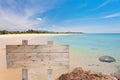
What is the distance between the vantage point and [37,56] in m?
3.54

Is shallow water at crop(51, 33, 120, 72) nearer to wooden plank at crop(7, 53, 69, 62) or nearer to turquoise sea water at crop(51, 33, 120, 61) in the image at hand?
turquoise sea water at crop(51, 33, 120, 61)

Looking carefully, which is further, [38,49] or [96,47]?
[96,47]

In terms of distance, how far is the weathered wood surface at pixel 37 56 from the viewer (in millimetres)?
3506

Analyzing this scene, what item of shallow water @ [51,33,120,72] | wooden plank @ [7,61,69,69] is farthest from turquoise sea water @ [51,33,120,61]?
wooden plank @ [7,61,69,69]

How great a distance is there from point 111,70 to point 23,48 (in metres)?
4.34

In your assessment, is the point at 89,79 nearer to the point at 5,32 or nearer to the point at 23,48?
the point at 23,48

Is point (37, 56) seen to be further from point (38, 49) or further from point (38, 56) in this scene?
point (38, 49)

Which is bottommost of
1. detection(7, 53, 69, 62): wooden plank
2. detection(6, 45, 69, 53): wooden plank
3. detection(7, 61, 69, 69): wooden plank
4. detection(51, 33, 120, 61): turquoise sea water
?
detection(51, 33, 120, 61): turquoise sea water

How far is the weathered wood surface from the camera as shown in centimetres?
351

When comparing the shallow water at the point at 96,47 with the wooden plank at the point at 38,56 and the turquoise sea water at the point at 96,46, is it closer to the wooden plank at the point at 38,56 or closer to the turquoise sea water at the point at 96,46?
the turquoise sea water at the point at 96,46

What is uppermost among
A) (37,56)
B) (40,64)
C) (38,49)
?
(38,49)

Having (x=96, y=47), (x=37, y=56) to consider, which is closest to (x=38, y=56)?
(x=37, y=56)

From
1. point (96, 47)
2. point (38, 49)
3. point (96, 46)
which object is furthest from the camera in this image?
point (96, 46)

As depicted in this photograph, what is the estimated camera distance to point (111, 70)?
22.7ft
